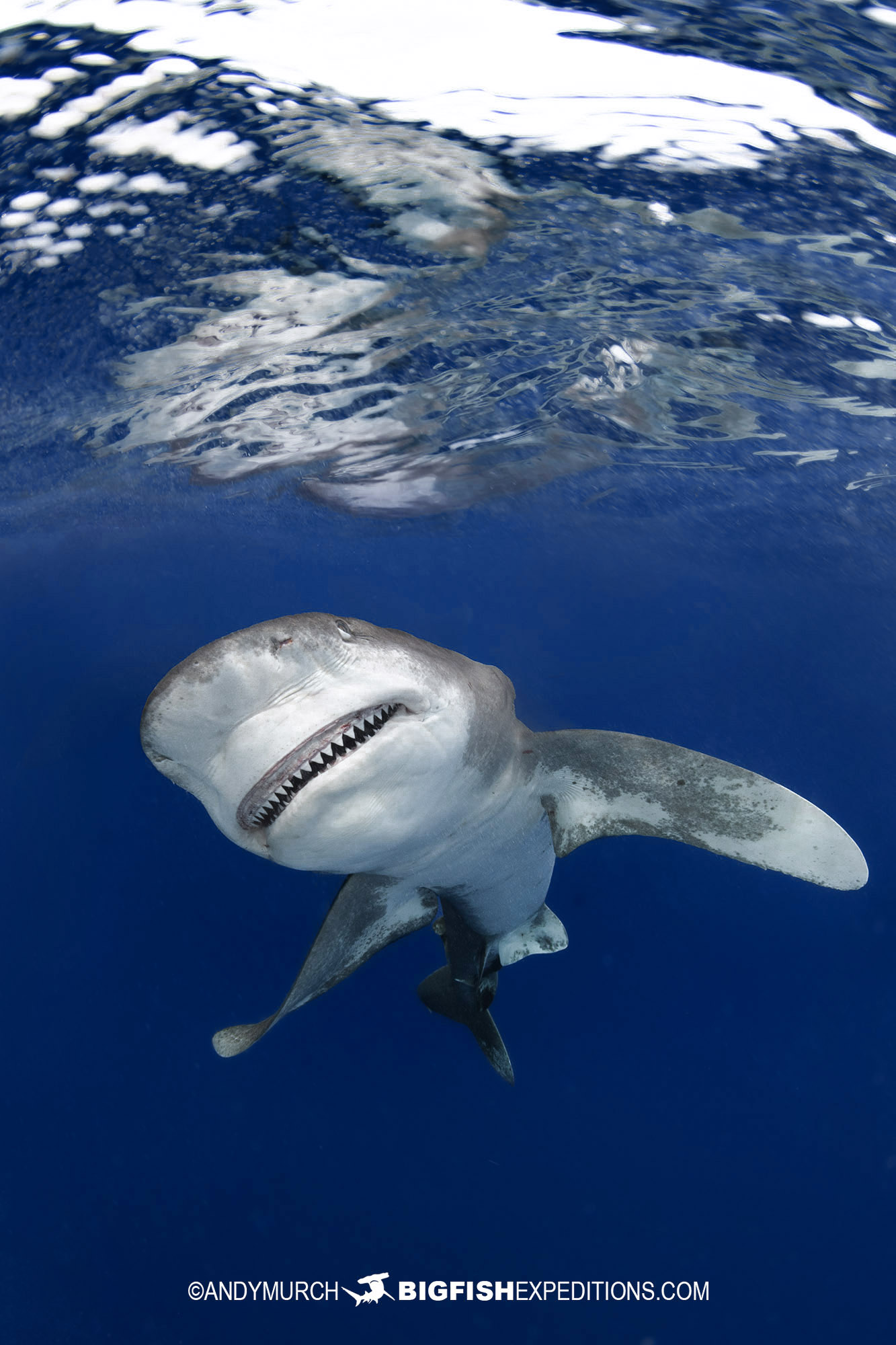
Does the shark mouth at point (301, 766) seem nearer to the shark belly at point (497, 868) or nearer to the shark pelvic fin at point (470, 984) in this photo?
the shark belly at point (497, 868)

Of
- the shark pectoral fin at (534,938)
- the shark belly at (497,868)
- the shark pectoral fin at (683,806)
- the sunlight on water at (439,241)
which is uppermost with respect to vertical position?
the sunlight on water at (439,241)

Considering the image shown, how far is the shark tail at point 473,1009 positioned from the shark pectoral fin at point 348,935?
77cm

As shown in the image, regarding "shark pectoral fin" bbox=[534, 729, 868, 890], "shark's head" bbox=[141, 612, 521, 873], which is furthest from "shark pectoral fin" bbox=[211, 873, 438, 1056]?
"shark's head" bbox=[141, 612, 521, 873]

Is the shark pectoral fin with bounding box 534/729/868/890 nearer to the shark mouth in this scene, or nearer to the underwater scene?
the underwater scene

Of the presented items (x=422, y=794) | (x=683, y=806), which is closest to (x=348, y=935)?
(x=422, y=794)

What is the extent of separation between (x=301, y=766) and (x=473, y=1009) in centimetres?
332

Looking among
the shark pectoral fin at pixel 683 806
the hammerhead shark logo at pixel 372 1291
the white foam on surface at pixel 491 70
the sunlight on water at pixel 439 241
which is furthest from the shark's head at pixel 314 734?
the hammerhead shark logo at pixel 372 1291

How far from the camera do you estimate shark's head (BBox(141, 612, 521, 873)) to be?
2.52 metres

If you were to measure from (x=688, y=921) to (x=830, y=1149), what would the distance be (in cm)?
282

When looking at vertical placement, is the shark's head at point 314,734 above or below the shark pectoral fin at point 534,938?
above

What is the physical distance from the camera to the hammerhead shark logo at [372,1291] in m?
8.66

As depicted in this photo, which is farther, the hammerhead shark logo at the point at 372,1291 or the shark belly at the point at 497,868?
the hammerhead shark logo at the point at 372,1291

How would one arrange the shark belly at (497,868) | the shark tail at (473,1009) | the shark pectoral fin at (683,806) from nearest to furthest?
the shark pectoral fin at (683,806), the shark belly at (497,868), the shark tail at (473,1009)

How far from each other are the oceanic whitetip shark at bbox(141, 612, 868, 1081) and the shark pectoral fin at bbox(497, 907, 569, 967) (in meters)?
0.01
